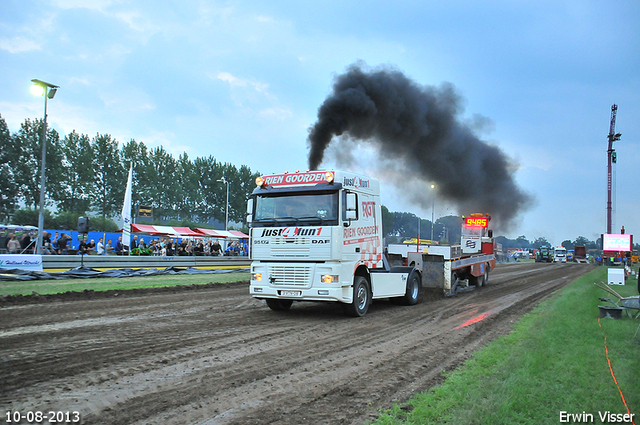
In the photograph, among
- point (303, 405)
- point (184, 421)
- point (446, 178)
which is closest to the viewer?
point (184, 421)

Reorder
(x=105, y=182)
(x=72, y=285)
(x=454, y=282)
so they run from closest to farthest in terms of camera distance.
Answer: (x=72, y=285), (x=454, y=282), (x=105, y=182)

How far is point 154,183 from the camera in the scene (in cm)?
6556

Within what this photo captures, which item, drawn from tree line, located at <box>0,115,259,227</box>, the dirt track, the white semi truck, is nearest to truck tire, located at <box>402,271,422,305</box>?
the dirt track

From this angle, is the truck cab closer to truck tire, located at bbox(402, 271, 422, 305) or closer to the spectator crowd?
truck tire, located at bbox(402, 271, 422, 305)

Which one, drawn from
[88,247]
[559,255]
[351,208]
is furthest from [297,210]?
[559,255]

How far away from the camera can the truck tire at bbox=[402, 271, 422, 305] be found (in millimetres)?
12276

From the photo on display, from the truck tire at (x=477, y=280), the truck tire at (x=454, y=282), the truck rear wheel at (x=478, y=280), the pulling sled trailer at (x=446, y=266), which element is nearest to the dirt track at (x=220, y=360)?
the pulling sled trailer at (x=446, y=266)

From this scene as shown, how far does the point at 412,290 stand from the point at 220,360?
779 centimetres

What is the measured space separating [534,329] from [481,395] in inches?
177

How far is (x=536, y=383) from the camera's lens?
479 cm

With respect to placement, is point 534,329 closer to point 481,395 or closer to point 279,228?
point 481,395

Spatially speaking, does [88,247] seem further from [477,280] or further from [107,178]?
[107,178]

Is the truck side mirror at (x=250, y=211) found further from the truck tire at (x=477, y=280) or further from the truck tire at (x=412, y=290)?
the truck tire at (x=477, y=280)

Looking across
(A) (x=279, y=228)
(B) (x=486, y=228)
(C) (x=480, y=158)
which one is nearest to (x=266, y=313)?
(A) (x=279, y=228)
